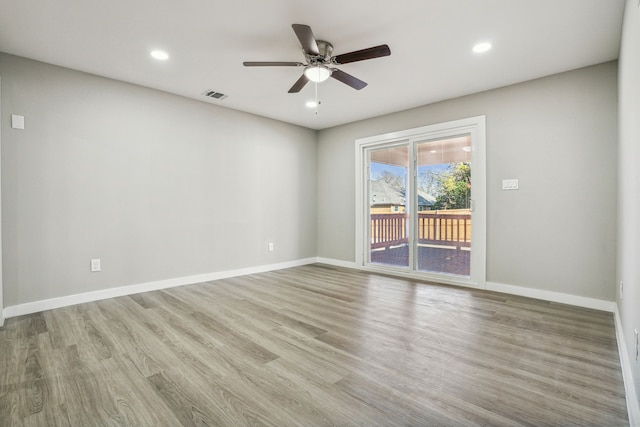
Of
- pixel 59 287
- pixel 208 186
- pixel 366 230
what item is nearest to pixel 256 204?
pixel 208 186

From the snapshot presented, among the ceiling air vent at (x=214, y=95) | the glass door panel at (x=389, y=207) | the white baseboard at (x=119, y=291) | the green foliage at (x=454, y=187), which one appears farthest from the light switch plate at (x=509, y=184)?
the ceiling air vent at (x=214, y=95)

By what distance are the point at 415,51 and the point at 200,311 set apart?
3320mm

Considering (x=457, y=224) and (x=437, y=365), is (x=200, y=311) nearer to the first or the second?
(x=437, y=365)

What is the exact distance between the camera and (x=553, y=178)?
336 cm

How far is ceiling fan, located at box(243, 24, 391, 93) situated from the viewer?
7.49 feet

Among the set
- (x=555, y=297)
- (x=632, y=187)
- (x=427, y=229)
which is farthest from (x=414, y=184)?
(x=632, y=187)

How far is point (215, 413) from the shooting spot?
1.51 m

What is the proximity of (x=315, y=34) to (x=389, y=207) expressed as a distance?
3.04 meters

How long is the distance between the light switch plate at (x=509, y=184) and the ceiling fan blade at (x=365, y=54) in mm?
2359

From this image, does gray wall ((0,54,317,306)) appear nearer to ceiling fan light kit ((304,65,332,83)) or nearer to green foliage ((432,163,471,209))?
ceiling fan light kit ((304,65,332,83))

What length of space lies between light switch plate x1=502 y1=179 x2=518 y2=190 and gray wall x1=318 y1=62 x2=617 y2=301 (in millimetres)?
54

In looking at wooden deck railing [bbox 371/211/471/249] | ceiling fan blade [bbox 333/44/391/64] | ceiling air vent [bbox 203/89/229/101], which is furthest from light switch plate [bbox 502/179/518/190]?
ceiling air vent [bbox 203/89/229/101]

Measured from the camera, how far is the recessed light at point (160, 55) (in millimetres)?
2893

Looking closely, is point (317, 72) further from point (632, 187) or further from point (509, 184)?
point (509, 184)
